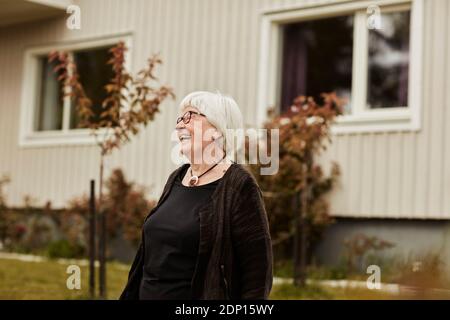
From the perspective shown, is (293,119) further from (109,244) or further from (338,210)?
(109,244)

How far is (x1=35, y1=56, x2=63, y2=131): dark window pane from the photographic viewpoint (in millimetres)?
12539

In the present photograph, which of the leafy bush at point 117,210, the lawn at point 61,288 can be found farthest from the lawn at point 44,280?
the leafy bush at point 117,210

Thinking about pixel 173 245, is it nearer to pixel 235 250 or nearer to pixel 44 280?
pixel 235 250

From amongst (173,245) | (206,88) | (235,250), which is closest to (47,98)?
(206,88)

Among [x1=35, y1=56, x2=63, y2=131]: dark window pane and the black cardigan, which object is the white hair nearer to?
the black cardigan

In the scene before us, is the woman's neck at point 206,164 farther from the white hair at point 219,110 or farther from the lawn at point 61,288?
the lawn at point 61,288

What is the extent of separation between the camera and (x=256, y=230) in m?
2.99

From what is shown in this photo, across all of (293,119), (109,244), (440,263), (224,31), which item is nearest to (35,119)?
(109,244)

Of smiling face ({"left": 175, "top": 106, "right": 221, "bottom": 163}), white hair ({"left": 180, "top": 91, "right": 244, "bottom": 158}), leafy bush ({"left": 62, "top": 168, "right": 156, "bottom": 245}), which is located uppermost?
white hair ({"left": 180, "top": 91, "right": 244, "bottom": 158})

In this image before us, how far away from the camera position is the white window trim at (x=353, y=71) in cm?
855

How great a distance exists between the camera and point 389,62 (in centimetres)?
920

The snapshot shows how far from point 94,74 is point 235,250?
9336 mm

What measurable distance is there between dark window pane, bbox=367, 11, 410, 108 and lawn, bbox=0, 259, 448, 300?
104 inches

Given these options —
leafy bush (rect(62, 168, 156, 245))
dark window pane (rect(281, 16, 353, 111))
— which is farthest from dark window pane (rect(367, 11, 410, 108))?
leafy bush (rect(62, 168, 156, 245))
